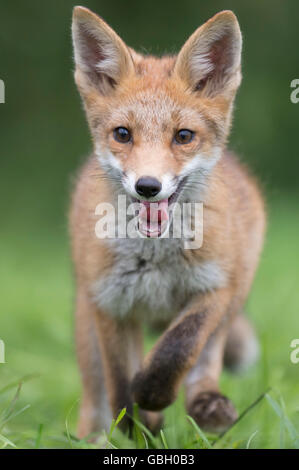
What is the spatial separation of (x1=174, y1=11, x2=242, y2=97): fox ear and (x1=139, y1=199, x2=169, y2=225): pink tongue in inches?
29.8

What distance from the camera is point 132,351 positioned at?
15.4ft

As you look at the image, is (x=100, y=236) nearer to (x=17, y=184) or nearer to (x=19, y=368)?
(x=19, y=368)

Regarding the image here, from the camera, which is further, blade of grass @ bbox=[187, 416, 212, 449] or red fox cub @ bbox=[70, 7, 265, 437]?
red fox cub @ bbox=[70, 7, 265, 437]

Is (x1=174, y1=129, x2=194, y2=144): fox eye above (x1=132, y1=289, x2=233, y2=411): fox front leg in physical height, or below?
above

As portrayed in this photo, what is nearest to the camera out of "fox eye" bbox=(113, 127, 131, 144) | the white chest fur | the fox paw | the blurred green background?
"fox eye" bbox=(113, 127, 131, 144)

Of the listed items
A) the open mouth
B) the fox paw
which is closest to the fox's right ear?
the open mouth

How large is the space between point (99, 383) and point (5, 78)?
997 centimetres

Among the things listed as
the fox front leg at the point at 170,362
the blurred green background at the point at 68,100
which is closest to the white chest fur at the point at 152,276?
the fox front leg at the point at 170,362

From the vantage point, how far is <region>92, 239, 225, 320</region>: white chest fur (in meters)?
4.20

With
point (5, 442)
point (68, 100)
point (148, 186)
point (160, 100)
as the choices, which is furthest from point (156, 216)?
point (68, 100)

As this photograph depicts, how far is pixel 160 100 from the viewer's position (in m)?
4.00

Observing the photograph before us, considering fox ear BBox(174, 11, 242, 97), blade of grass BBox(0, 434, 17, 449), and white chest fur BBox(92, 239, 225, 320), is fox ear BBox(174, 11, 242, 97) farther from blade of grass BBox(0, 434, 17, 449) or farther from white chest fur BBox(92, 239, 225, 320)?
blade of grass BBox(0, 434, 17, 449)

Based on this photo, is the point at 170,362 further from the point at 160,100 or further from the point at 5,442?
the point at 160,100

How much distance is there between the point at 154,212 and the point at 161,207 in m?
0.05
